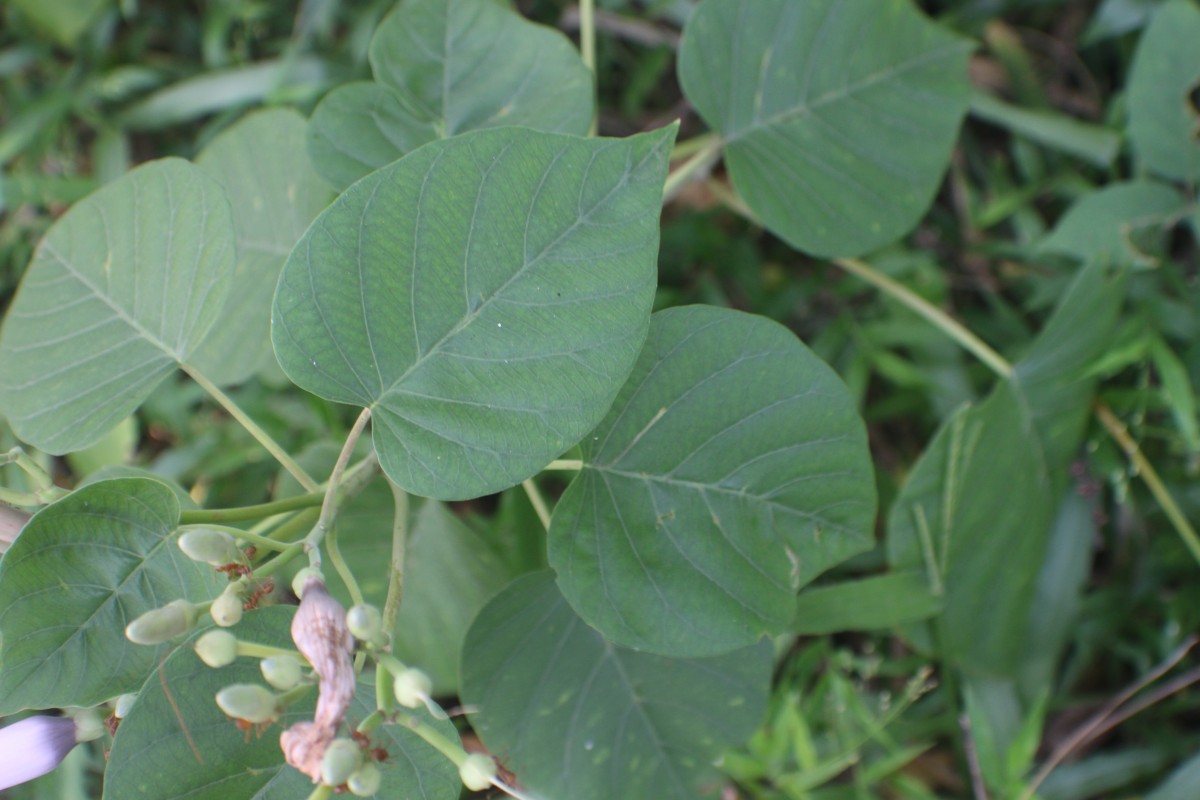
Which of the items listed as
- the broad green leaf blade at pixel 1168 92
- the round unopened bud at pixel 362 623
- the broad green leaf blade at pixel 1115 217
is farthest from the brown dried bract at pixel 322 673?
the broad green leaf blade at pixel 1168 92

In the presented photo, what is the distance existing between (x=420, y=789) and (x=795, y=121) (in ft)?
2.73

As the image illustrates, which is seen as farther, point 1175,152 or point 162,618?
point 1175,152

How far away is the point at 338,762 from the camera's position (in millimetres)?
484

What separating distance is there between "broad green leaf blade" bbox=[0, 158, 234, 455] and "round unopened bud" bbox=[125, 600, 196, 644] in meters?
0.27

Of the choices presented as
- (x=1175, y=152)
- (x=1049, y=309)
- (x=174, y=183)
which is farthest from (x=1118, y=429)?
(x=174, y=183)

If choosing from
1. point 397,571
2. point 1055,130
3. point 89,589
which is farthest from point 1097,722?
point 89,589

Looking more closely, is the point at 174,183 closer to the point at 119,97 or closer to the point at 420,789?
the point at 420,789

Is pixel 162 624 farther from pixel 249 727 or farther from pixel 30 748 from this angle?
pixel 30 748

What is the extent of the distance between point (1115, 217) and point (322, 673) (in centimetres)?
125

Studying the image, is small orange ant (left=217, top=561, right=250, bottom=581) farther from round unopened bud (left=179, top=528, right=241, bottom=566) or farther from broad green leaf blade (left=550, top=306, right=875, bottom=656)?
broad green leaf blade (left=550, top=306, right=875, bottom=656)

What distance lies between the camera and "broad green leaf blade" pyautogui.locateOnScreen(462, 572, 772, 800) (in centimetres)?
86

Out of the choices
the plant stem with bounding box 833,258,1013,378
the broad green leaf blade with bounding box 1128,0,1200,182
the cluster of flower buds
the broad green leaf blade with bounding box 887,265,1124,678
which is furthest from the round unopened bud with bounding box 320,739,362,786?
the broad green leaf blade with bounding box 1128,0,1200,182

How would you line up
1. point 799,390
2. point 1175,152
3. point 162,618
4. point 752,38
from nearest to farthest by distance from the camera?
1. point 162,618
2. point 799,390
3. point 752,38
4. point 1175,152

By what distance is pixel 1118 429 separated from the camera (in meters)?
1.29
